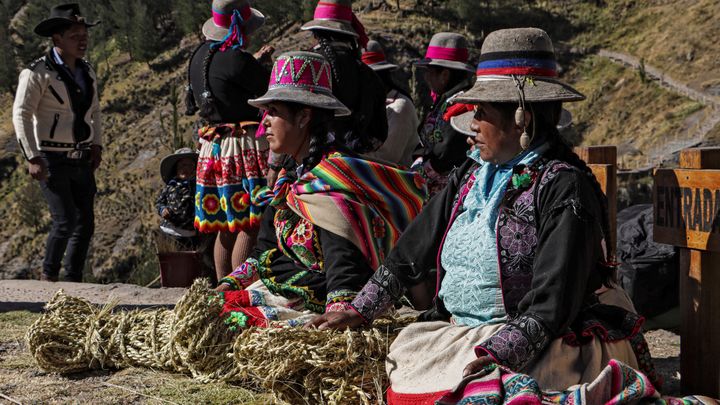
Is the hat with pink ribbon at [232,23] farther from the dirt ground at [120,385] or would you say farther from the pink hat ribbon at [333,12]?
the dirt ground at [120,385]

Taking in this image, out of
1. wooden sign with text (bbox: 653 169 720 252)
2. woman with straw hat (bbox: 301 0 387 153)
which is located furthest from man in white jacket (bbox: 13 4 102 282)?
wooden sign with text (bbox: 653 169 720 252)

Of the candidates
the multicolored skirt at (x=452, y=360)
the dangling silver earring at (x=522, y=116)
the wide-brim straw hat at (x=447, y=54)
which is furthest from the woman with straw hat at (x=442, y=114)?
the multicolored skirt at (x=452, y=360)

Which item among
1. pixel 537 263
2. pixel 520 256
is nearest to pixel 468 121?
pixel 520 256

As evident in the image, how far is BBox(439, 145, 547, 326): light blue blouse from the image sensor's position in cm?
276

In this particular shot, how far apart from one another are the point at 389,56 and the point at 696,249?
29.5 metres

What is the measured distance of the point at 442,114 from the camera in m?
5.61

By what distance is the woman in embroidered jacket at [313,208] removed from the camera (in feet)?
11.4

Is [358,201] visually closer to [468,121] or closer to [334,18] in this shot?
[468,121]

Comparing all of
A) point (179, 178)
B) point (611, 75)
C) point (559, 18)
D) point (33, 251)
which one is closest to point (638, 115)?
point (611, 75)

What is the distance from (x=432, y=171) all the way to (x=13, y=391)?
9.70ft

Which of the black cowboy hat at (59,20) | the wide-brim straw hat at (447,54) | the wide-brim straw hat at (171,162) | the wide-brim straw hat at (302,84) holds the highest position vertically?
the black cowboy hat at (59,20)

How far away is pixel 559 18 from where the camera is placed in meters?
40.3

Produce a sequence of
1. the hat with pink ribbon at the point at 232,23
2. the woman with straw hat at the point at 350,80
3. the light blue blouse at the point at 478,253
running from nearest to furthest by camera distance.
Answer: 1. the light blue blouse at the point at 478,253
2. the woman with straw hat at the point at 350,80
3. the hat with pink ribbon at the point at 232,23

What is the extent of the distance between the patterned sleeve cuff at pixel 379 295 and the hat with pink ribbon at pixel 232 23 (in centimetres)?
292
